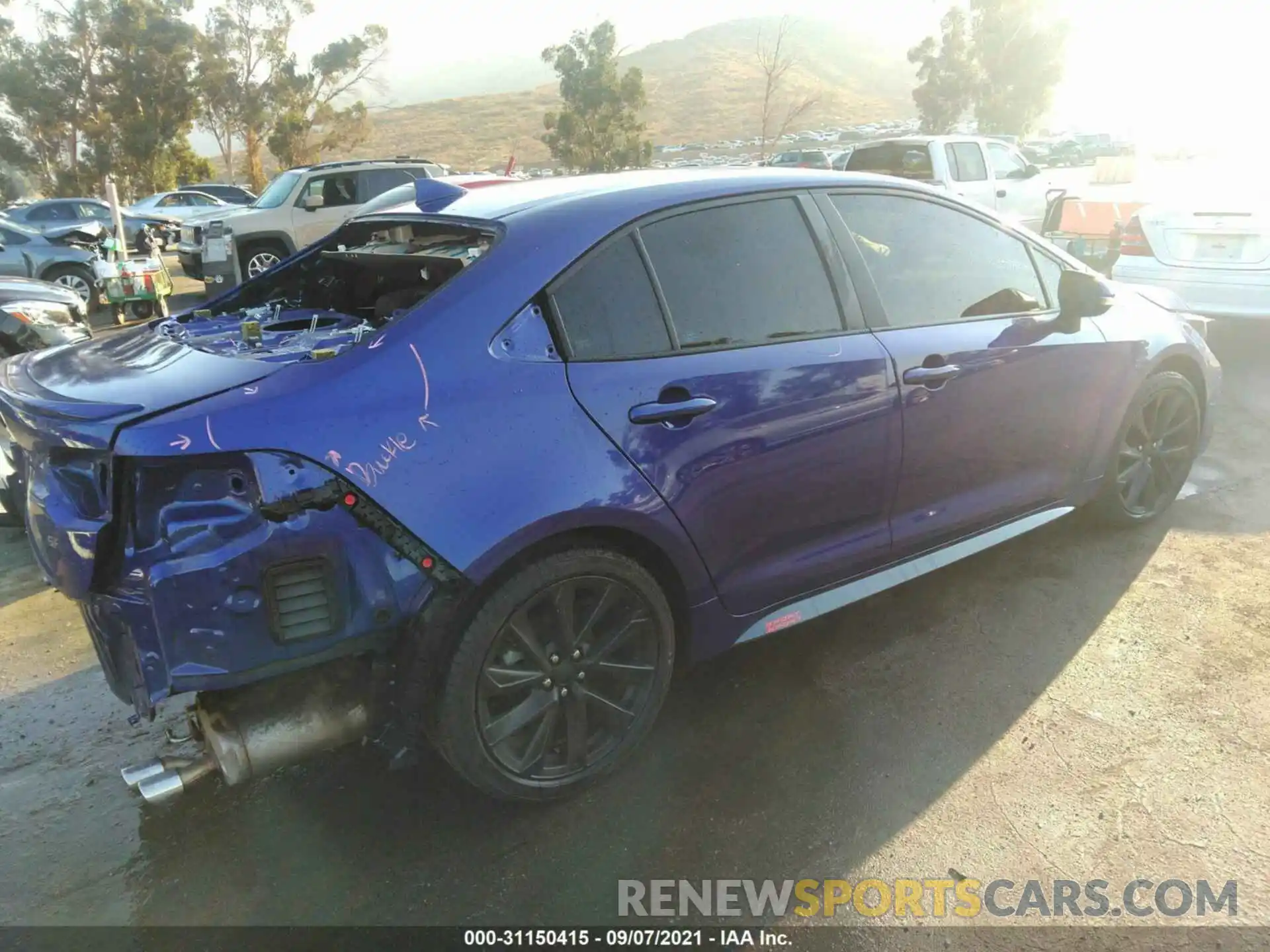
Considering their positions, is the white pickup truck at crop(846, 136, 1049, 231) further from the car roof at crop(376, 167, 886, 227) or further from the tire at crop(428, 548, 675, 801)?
the tire at crop(428, 548, 675, 801)

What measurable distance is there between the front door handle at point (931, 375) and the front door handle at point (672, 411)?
0.85 m

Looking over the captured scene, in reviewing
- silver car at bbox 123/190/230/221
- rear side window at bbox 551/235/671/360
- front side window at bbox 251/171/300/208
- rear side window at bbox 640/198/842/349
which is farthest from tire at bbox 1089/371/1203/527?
silver car at bbox 123/190/230/221

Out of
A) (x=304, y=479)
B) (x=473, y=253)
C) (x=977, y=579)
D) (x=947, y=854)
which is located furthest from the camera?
(x=977, y=579)

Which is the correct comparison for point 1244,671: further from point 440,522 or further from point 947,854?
point 440,522

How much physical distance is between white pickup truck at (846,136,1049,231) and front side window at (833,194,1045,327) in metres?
8.41

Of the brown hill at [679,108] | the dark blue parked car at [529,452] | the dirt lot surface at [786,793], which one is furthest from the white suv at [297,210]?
the brown hill at [679,108]

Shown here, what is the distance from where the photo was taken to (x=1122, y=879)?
228 cm

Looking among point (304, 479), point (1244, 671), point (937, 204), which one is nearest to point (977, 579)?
point (1244, 671)

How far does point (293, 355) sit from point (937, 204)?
2398 mm

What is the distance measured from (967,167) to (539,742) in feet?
39.4

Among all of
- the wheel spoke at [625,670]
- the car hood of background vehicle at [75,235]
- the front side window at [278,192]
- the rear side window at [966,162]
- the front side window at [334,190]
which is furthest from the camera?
the front side window at [334,190]

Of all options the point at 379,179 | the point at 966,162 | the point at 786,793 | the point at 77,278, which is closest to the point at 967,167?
the point at 966,162

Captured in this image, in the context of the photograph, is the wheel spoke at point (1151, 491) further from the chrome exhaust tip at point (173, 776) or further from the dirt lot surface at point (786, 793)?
the chrome exhaust tip at point (173, 776)

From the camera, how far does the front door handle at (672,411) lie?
94.3 inches
